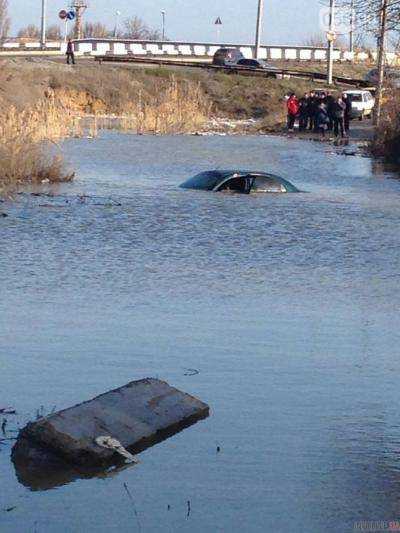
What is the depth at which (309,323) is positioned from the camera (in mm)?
12211

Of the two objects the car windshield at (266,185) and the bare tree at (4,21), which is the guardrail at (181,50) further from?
the car windshield at (266,185)

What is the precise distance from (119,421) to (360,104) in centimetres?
5509

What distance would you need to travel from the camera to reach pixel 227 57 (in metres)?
81.6

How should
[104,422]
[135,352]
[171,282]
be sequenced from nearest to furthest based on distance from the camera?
[104,422] → [135,352] → [171,282]

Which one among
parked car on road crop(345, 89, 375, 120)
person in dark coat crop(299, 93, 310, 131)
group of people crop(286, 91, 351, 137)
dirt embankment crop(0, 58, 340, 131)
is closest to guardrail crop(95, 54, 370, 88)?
dirt embankment crop(0, 58, 340, 131)

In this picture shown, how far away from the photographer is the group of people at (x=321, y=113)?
169 feet

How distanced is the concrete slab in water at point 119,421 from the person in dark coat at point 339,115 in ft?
141

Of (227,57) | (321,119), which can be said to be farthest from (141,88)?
(321,119)

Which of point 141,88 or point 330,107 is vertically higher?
point 141,88

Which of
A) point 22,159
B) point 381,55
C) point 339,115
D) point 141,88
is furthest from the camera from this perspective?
point 141,88

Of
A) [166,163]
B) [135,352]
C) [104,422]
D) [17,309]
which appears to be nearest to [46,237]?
[17,309]

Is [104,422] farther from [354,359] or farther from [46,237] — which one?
[46,237]

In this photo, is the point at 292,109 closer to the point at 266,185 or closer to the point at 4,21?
the point at 266,185

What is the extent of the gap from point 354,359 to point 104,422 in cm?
340
